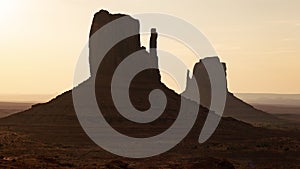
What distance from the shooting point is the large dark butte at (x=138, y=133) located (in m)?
51.8

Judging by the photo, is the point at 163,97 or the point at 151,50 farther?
the point at 151,50

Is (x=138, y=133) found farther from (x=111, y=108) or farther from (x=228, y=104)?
(x=228, y=104)

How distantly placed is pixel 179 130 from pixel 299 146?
17.9m

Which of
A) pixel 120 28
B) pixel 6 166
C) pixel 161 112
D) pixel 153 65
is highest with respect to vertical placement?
pixel 120 28

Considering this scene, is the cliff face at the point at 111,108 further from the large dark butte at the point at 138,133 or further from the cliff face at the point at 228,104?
the cliff face at the point at 228,104

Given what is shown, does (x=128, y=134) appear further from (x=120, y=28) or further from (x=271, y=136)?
(x=120, y=28)

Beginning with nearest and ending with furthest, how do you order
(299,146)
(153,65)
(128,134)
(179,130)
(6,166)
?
(6,166)
(299,146)
(128,134)
(179,130)
(153,65)

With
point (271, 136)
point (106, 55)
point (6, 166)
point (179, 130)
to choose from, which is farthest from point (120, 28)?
point (6, 166)

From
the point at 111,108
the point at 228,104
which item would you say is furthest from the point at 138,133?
the point at 228,104

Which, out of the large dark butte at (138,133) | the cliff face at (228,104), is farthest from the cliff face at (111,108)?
the cliff face at (228,104)

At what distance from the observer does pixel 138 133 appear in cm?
7169

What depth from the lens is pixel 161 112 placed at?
82.9 meters

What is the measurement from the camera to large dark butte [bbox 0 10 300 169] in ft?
170

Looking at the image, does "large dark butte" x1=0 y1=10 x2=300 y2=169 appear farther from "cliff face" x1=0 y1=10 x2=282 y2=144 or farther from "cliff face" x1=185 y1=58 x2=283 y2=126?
"cliff face" x1=185 y1=58 x2=283 y2=126
